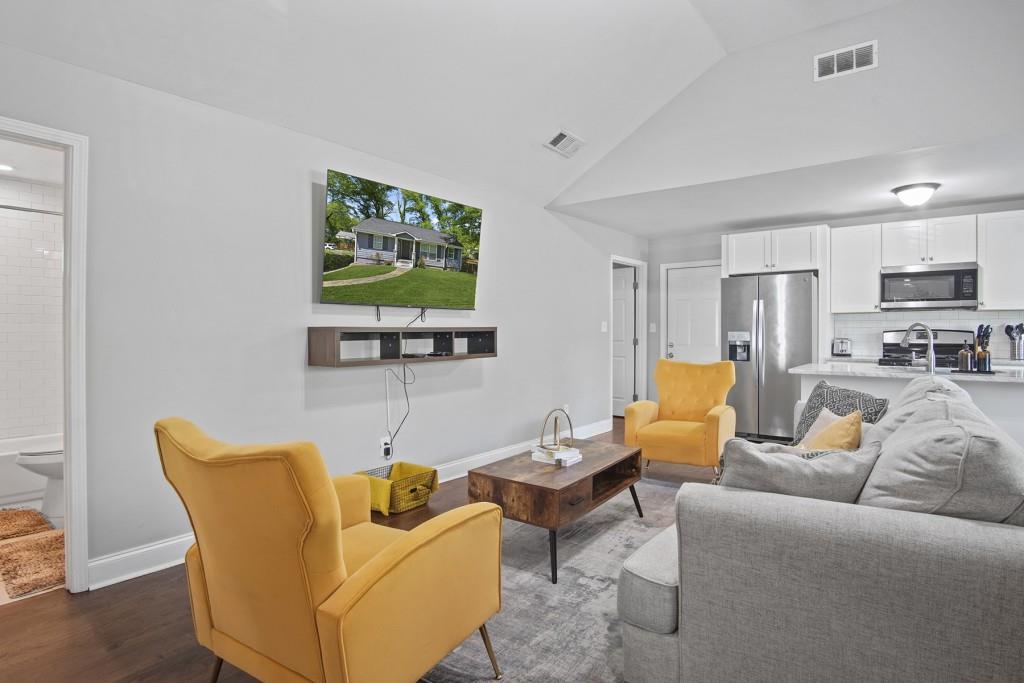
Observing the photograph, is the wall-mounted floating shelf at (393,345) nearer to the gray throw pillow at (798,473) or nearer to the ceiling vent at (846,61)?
the gray throw pillow at (798,473)

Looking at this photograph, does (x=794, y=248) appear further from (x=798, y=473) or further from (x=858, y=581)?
(x=858, y=581)

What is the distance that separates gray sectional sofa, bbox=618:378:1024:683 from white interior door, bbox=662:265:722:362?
4.89 metres

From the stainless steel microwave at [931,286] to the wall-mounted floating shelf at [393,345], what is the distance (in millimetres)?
3794

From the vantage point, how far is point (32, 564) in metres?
2.76

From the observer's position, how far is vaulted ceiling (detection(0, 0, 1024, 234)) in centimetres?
261

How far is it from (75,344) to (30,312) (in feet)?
8.44

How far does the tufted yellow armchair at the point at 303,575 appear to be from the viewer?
1304mm

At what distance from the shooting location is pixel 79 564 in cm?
248

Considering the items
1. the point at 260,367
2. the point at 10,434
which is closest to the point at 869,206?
the point at 260,367

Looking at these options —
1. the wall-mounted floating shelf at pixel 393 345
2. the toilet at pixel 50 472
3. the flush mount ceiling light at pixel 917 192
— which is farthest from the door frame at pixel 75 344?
the flush mount ceiling light at pixel 917 192

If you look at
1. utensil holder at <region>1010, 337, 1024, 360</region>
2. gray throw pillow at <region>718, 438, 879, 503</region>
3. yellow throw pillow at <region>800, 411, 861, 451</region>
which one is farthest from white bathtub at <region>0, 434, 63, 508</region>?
utensil holder at <region>1010, 337, 1024, 360</region>

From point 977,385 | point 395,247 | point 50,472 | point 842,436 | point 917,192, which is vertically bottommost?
point 50,472

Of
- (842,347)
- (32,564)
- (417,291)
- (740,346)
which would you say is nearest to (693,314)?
(740,346)

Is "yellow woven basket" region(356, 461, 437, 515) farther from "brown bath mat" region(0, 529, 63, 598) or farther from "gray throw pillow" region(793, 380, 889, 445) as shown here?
"gray throw pillow" region(793, 380, 889, 445)
